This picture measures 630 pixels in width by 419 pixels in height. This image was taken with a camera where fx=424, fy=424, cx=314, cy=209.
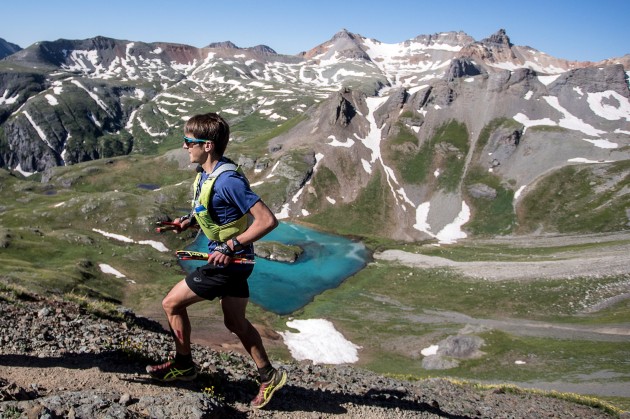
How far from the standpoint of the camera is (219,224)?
990cm

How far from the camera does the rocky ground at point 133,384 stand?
9.34 meters

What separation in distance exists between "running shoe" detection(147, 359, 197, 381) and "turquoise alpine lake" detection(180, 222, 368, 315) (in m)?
70.0

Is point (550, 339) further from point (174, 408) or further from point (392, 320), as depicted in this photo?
point (174, 408)

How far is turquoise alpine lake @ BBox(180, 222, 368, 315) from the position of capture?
8969 cm

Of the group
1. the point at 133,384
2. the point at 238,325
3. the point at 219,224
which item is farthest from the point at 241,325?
the point at 133,384

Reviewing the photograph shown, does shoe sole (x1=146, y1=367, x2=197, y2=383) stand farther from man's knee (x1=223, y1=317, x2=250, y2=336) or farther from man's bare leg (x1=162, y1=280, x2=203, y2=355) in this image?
man's knee (x1=223, y1=317, x2=250, y2=336)

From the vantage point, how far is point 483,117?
19238cm

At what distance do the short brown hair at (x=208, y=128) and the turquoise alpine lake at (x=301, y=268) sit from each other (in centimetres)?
7210

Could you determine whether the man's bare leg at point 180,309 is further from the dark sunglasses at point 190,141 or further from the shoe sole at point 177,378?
Answer: the dark sunglasses at point 190,141

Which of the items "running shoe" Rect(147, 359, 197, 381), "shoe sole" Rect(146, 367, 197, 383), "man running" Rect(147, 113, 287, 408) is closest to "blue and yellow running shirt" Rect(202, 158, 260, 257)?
"man running" Rect(147, 113, 287, 408)

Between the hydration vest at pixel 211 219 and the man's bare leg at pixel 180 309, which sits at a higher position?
the hydration vest at pixel 211 219

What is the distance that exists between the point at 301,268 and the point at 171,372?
327 feet

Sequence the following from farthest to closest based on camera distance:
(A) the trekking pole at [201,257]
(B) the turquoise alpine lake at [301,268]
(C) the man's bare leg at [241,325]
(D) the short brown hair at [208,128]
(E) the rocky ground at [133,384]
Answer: (B) the turquoise alpine lake at [301,268], (C) the man's bare leg at [241,325], (D) the short brown hair at [208,128], (A) the trekking pole at [201,257], (E) the rocky ground at [133,384]

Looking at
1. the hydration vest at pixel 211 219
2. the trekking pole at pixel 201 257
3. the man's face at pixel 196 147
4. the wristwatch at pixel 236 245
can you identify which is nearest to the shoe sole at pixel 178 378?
the trekking pole at pixel 201 257
